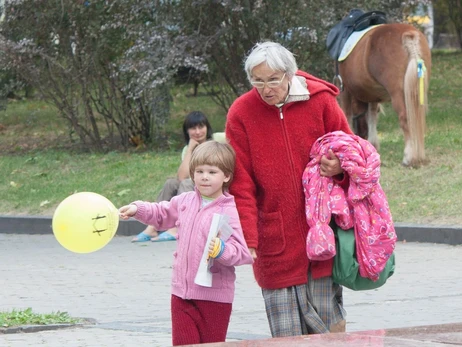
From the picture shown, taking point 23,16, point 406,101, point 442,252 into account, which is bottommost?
point 442,252

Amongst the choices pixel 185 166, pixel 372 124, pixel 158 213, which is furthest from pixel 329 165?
A: pixel 372 124

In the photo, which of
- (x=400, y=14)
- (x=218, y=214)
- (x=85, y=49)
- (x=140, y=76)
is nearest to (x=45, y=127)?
(x=85, y=49)

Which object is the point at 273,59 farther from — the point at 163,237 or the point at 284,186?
the point at 163,237

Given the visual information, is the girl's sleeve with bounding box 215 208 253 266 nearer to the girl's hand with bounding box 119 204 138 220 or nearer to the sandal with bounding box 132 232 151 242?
the girl's hand with bounding box 119 204 138 220

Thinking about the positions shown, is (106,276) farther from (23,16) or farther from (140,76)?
(23,16)

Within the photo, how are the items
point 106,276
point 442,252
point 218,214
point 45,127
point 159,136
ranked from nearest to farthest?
point 218,214 < point 106,276 < point 442,252 < point 159,136 < point 45,127

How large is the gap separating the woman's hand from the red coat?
0.13 meters

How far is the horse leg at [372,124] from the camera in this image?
1545 centimetres

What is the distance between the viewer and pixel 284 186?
514cm

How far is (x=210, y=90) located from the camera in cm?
1888

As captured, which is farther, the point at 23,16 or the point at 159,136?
the point at 159,136

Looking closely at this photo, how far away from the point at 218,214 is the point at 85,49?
44.1 ft

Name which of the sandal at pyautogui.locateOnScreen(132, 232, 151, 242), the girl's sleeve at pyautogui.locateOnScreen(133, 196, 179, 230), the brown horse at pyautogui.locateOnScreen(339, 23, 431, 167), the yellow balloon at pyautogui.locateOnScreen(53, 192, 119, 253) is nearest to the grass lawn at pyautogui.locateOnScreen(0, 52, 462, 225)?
the brown horse at pyautogui.locateOnScreen(339, 23, 431, 167)

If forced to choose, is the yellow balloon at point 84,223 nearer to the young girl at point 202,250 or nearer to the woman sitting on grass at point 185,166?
the young girl at point 202,250
